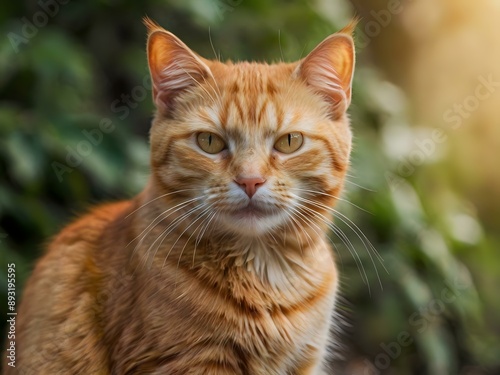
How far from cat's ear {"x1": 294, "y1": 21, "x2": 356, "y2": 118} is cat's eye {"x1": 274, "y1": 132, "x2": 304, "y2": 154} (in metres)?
0.20

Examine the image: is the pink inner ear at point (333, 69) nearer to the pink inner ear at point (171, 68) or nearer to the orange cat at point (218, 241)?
the orange cat at point (218, 241)

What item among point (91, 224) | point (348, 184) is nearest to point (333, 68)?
point (348, 184)

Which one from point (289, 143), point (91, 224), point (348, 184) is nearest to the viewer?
point (289, 143)

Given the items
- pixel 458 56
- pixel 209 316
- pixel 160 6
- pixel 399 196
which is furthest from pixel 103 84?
pixel 458 56

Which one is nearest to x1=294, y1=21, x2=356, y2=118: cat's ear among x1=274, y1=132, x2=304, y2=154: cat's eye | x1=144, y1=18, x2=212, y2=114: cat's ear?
x1=274, y1=132, x2=304, y2=154: cat's eye

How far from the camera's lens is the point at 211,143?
2.05 meters

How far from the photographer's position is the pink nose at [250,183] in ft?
6.30

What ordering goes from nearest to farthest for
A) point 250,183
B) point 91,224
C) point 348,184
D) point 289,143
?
point 250,183
point 289,143
point 91,224
point 348,184

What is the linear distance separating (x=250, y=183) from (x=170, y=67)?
0.47 m

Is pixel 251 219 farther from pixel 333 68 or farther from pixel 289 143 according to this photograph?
pixel 333 68

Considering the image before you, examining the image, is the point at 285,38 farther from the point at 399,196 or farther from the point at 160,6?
the point at 399,196

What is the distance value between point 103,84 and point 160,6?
629mm

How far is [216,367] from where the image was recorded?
1.96 meters

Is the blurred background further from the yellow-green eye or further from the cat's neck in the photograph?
the yellow-green eye
